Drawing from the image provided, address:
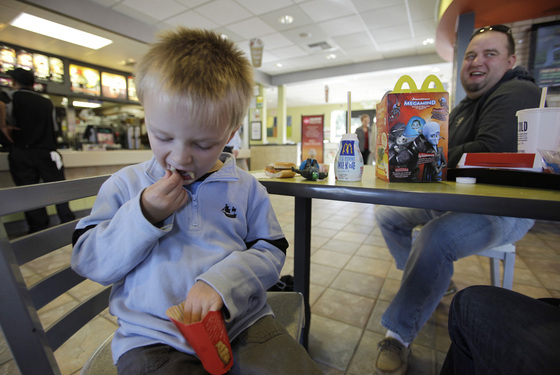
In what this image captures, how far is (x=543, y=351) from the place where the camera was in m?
0.48

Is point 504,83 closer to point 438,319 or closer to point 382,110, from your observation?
point 382,110

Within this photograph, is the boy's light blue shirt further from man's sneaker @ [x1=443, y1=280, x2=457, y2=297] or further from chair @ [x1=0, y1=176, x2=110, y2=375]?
man's sneaker @ [x1=443, y1=280, x2=457, y2=297]

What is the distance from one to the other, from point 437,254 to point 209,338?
3.25 feet

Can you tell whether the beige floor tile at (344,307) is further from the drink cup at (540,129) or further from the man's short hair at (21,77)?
the man's short hair at (21,77)

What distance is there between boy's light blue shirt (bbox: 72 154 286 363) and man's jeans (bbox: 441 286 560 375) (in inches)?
17.4

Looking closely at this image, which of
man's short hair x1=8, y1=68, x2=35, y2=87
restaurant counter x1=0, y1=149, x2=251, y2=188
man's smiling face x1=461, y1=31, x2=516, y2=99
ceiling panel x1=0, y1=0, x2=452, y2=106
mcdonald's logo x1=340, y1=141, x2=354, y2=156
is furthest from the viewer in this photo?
ceiling panel x1=0, y1=0, x2=452, y2=106

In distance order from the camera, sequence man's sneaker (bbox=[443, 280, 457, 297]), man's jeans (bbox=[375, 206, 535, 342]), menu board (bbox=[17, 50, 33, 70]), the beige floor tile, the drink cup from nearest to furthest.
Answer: the drink cup, man's jeans (bbox=[375, 206, 535, 342]), the beige floor tile, man's sneaker (bbox=[443, 280, 457, 297]), menu board (bbox=[17, 50, 33, 70])

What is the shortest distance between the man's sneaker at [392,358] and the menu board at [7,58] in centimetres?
626

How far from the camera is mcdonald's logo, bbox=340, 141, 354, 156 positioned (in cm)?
97

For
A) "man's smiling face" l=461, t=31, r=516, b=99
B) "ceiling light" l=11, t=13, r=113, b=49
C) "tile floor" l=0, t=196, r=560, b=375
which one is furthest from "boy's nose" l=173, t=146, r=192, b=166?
"ceiling light" l=11, t=13, r=113, b=49

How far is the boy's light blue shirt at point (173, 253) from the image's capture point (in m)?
0.57

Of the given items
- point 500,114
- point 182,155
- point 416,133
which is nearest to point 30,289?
point 182,155

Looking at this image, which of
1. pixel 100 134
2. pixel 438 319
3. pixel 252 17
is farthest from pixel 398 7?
pixel 100 134

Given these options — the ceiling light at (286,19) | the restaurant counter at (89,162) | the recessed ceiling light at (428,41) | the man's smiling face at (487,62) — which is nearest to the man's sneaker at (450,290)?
→ the man's smiling face at (487,62)
